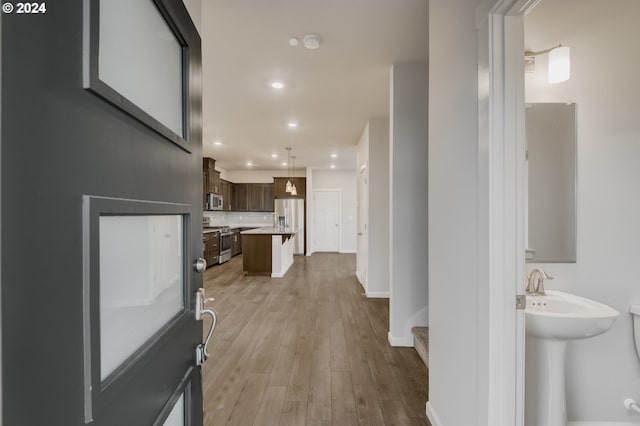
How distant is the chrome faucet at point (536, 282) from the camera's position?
5.35 ft

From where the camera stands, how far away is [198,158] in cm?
113

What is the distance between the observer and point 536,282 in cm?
170

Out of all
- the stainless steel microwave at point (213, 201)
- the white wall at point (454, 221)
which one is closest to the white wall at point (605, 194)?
the white wall at point (454, 221)

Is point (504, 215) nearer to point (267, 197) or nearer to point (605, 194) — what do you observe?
point (605, 194)

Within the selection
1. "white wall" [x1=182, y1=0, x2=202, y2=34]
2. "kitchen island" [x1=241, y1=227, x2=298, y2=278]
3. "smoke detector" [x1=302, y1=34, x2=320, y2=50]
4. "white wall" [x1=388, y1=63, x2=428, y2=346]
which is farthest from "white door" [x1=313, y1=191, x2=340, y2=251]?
"white wall" [x1=182, y1=0, x2=202, y2=34]

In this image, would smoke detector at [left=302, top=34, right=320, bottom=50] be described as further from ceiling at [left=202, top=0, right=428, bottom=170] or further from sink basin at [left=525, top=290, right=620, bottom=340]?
sink basin at [left=525, top=290, right=620, bottom=340]

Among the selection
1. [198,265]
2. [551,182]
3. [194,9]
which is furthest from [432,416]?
[194,9]

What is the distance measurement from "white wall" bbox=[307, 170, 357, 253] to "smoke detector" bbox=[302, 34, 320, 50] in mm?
7244

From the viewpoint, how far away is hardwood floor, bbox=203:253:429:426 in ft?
6.47

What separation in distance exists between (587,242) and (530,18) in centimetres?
133

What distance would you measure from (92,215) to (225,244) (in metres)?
7.66

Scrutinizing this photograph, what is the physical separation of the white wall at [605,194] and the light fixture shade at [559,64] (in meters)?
0.09

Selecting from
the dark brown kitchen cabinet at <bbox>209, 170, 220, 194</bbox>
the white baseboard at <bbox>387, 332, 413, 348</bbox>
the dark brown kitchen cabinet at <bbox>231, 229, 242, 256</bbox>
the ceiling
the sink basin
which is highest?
the ceiling

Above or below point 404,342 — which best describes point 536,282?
above
